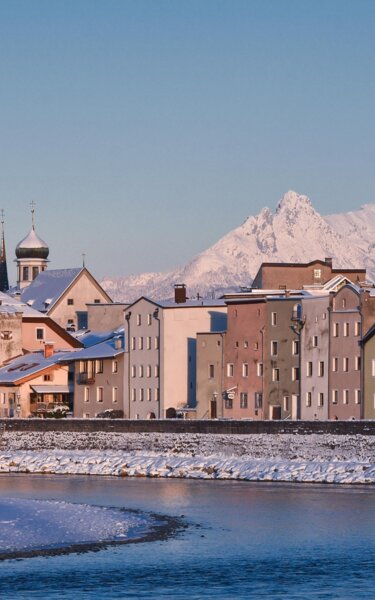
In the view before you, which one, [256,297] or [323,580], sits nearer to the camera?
[323,580]

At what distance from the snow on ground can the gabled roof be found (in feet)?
187

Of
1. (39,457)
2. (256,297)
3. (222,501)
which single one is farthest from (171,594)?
(256,297)

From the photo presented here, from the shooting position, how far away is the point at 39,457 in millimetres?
98562

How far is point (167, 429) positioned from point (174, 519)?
3052 centimetres

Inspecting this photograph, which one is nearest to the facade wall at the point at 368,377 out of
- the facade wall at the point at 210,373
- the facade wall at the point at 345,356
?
the facade wall at the point at 345,356

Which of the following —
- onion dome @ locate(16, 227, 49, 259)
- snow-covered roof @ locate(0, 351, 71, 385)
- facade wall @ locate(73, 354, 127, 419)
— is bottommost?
facade wall @ locate(73, 354, 127, 419)

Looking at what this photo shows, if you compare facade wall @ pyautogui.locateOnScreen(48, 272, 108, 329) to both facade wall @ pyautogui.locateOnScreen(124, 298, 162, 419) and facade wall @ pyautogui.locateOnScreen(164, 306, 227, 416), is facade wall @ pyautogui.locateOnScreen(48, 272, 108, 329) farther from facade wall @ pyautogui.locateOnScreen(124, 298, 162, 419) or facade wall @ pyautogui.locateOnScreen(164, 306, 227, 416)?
facade wall @ pyautogui.locateOnScreen(164, 306, 227, 416)

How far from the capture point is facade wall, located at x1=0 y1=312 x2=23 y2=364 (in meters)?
132

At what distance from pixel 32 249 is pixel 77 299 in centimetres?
2932

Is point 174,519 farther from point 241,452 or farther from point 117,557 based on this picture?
point 241,452

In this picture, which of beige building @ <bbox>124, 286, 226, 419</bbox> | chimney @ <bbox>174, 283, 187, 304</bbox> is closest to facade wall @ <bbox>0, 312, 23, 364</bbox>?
beige building @ <bbox>124, 286, 226, 419</bbox>

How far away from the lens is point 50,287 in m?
164

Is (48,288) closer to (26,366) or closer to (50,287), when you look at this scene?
(50,287)

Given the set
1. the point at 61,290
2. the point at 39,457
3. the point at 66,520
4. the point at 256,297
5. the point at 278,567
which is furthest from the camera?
the point at 61,290
